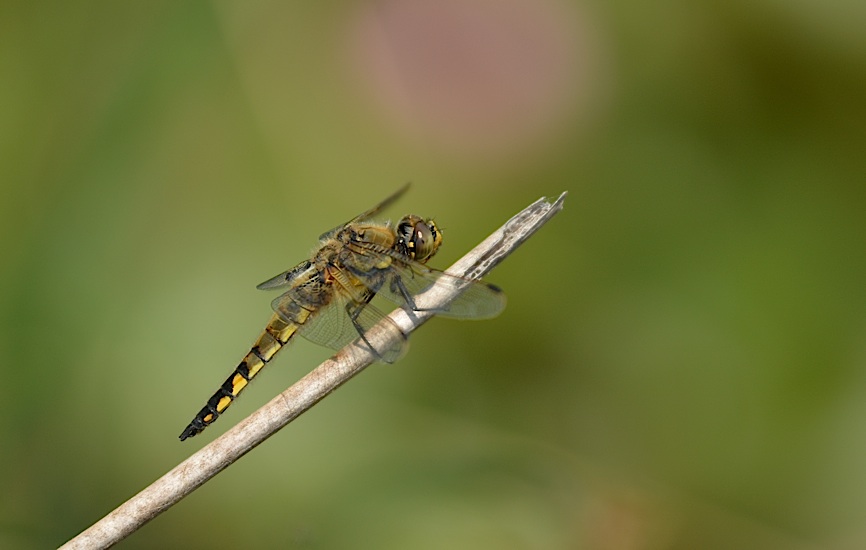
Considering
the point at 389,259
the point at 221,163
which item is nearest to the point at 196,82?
the point at 221,163

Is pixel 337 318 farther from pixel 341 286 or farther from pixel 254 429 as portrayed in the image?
pixel 254 429

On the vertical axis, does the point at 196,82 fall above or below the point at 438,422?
above

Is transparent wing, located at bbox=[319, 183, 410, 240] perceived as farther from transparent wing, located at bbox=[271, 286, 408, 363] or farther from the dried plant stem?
the dried plant stem

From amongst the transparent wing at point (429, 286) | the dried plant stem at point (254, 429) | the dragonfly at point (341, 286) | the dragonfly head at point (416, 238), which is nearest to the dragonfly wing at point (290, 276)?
the dragonfly at point (341, 286)

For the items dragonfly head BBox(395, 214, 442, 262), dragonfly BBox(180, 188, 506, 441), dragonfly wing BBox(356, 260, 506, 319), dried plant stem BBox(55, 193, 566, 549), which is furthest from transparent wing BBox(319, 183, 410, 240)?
dried plant stem BBox(55, 193, 566, 549)

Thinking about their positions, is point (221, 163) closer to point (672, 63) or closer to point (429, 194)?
point (429, 194)
